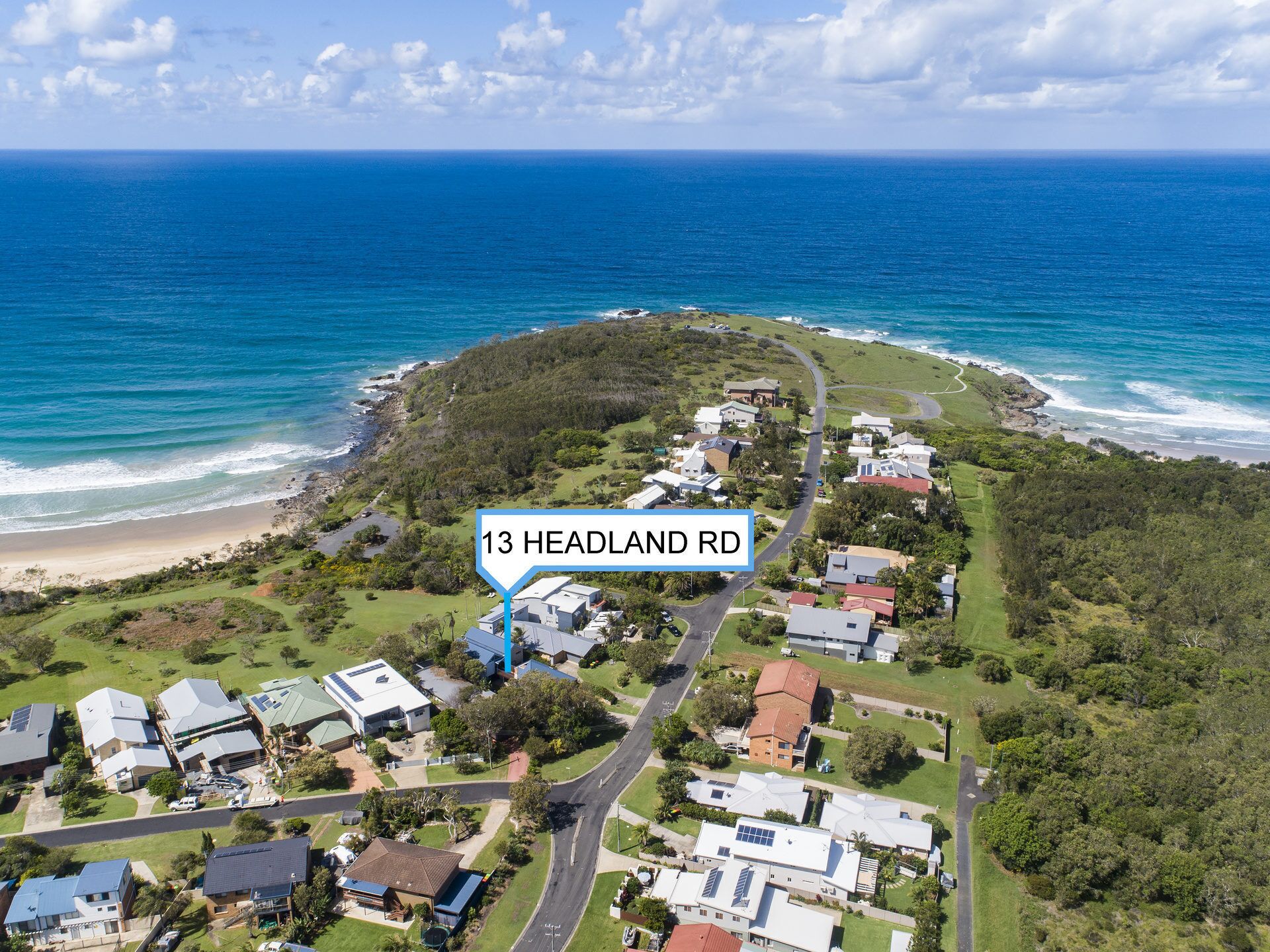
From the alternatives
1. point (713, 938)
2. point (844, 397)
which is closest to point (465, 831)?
point (713, 938)

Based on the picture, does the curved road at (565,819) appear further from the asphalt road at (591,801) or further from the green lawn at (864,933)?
the green lawn at (864,933)

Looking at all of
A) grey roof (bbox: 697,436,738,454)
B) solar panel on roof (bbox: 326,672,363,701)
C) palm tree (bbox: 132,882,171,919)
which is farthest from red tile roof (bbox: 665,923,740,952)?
grey roof (bbox: 697,436,738,454)

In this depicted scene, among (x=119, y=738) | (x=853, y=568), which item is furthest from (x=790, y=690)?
(x=119, y=738)

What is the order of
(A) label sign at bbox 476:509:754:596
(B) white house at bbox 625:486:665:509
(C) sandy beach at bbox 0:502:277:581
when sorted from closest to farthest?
1. (A) label sign at bbox 476:509:754:596
2. (C) sandy beach at bbox 0:502:277:581
3. (B) white house at bbox 625:486:665:509

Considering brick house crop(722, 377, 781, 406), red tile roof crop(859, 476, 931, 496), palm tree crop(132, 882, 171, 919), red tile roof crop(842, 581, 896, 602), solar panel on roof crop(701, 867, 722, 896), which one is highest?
brick house crop(722, 377, 781, 406)

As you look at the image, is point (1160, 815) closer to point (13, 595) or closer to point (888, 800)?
point (888, 800)

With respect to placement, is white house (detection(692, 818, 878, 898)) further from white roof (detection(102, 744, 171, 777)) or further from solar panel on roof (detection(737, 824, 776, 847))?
white roof (detection(102, 744, 171, 777))

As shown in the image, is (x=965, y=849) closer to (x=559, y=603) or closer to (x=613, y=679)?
(x=613, y=679)
